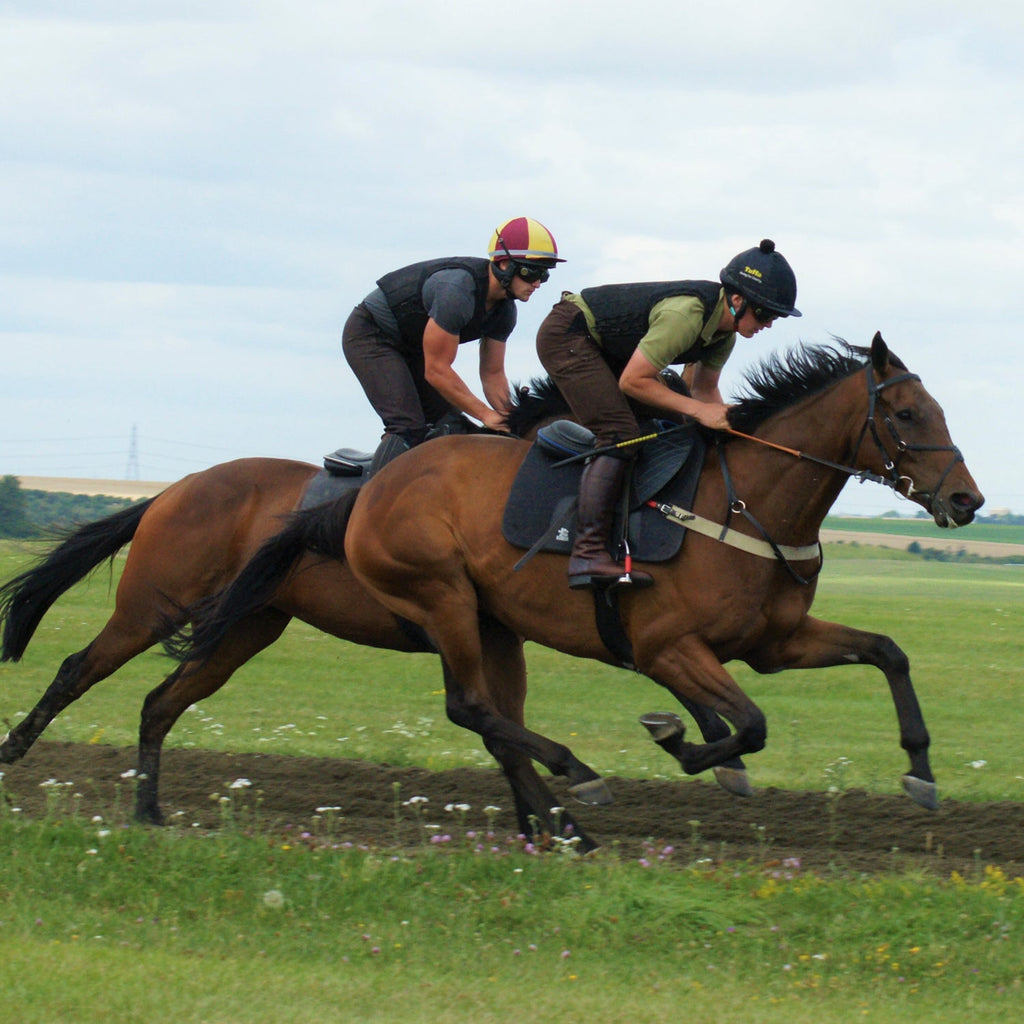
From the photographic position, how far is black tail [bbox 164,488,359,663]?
25.8 ft

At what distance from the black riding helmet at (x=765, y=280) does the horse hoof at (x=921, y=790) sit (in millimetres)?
2184

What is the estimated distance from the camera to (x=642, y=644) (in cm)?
664

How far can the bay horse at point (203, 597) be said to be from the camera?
8.02 metres

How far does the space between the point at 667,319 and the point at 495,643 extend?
6.78 ft

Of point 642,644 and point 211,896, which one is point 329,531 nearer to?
point 642,644

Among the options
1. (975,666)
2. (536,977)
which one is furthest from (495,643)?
(975,666)

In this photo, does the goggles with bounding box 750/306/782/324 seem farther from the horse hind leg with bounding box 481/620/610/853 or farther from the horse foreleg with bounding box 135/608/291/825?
the horse foreleg with bounding box 135/608/291/825

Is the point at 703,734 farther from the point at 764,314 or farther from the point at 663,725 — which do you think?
the point at 764,314

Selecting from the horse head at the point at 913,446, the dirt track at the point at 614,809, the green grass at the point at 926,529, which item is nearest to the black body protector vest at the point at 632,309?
the horse head at the point at 913,446

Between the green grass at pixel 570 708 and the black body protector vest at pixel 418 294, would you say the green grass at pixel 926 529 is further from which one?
the black body protector vest at pixel 418 294

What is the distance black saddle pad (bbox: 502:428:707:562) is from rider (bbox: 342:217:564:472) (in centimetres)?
76

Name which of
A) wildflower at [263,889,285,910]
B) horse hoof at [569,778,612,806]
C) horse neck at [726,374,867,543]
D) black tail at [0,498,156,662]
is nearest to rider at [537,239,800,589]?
horse neck at [726,374,867,543]

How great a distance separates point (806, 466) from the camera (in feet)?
21.7

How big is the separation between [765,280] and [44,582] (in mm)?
5039
